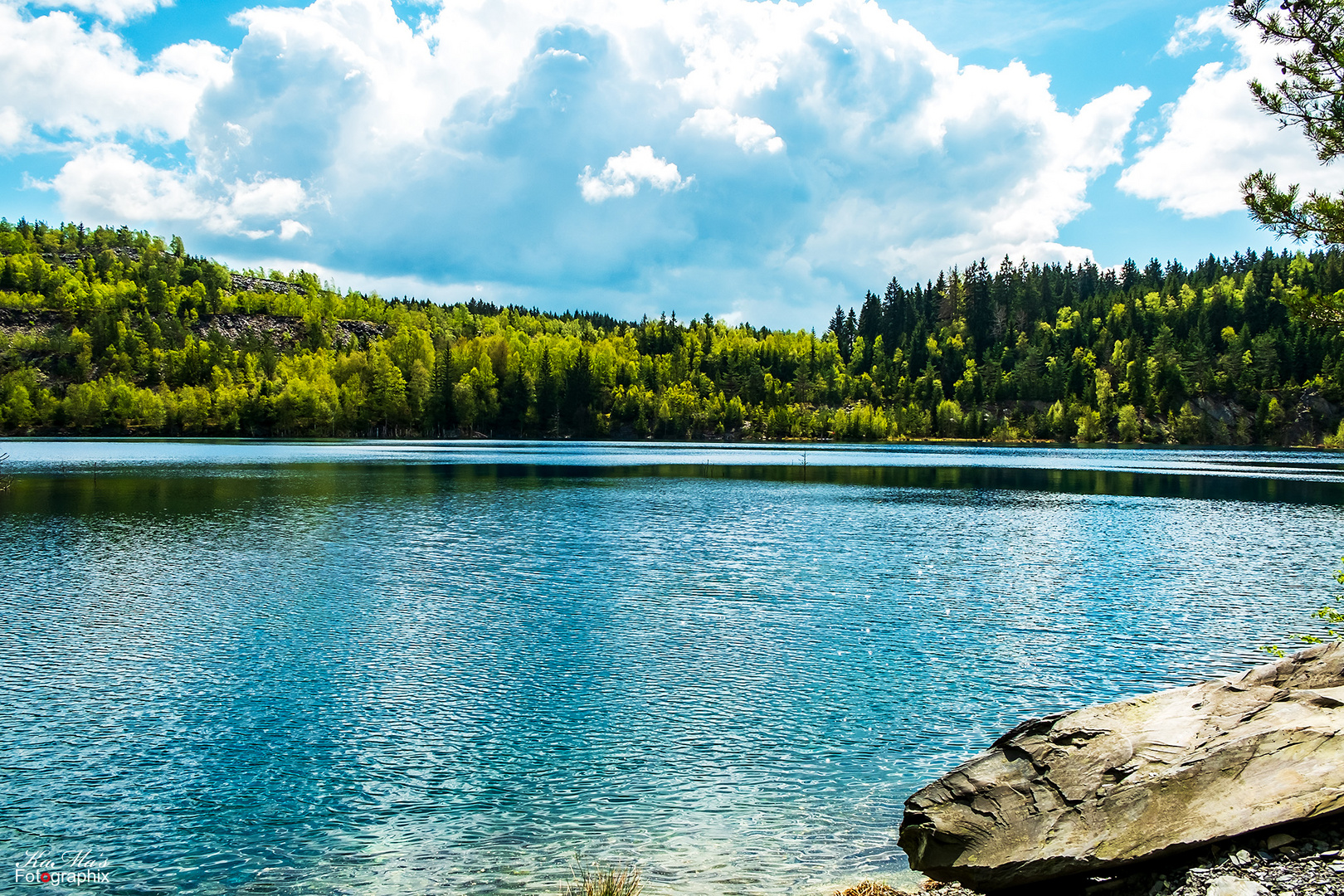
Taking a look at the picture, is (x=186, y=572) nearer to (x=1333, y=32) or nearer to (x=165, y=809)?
(x=165, y=809)

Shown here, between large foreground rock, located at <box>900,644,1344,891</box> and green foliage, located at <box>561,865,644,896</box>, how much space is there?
3862 millimetres

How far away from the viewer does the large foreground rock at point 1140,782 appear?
931cm

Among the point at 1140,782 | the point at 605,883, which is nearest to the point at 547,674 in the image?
the point at 605,883

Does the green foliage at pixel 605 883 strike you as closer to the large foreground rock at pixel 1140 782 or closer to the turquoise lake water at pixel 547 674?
the turquoise lake water at pixel 547 674

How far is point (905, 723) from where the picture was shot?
60.2 feet

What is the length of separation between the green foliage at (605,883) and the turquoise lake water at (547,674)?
12.8 inches

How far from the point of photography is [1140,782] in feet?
32.8

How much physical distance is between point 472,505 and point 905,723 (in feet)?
164

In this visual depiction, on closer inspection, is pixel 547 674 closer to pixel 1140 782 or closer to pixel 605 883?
pixel 605 883

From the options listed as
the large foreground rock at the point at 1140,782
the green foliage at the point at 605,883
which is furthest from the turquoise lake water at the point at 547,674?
the large foreground rock at the point at 1140,782

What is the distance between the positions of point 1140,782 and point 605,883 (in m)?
6.80

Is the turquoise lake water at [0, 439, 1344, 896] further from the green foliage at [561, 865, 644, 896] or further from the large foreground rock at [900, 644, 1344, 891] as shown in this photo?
the large foreground rock at [900, 644, 1344, 891]

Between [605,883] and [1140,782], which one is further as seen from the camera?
[605,883]

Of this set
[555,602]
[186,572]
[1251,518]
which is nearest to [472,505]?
[186,572]
